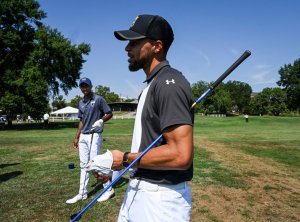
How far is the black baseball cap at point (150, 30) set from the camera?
2859mm

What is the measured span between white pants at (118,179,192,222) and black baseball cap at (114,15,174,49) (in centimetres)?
132

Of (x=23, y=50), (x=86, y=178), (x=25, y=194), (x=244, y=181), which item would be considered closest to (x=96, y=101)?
(x=86, y=178)

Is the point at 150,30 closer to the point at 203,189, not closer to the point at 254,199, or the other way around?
the point at 254,199

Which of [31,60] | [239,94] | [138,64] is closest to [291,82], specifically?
[239,94]

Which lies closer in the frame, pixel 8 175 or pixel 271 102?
pixel 8 175

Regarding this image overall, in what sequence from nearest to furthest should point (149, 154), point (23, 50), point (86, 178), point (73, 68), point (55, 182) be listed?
point (149, 154), point (86, 178), point (55, 182), point (23, 50), point (73, 68)

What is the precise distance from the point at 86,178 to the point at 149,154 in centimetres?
537

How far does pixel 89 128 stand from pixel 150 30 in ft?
17.6

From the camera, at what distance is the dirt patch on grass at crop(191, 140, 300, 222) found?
22.4ft

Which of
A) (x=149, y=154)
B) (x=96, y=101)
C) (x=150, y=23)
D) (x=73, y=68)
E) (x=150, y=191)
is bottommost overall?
(x=150, y=191)

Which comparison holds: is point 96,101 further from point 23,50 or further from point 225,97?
point 225,97

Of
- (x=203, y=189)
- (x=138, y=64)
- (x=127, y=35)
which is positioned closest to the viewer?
(x=127, y=35)

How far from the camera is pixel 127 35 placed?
2920 millimetres

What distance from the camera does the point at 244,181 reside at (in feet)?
32.2
